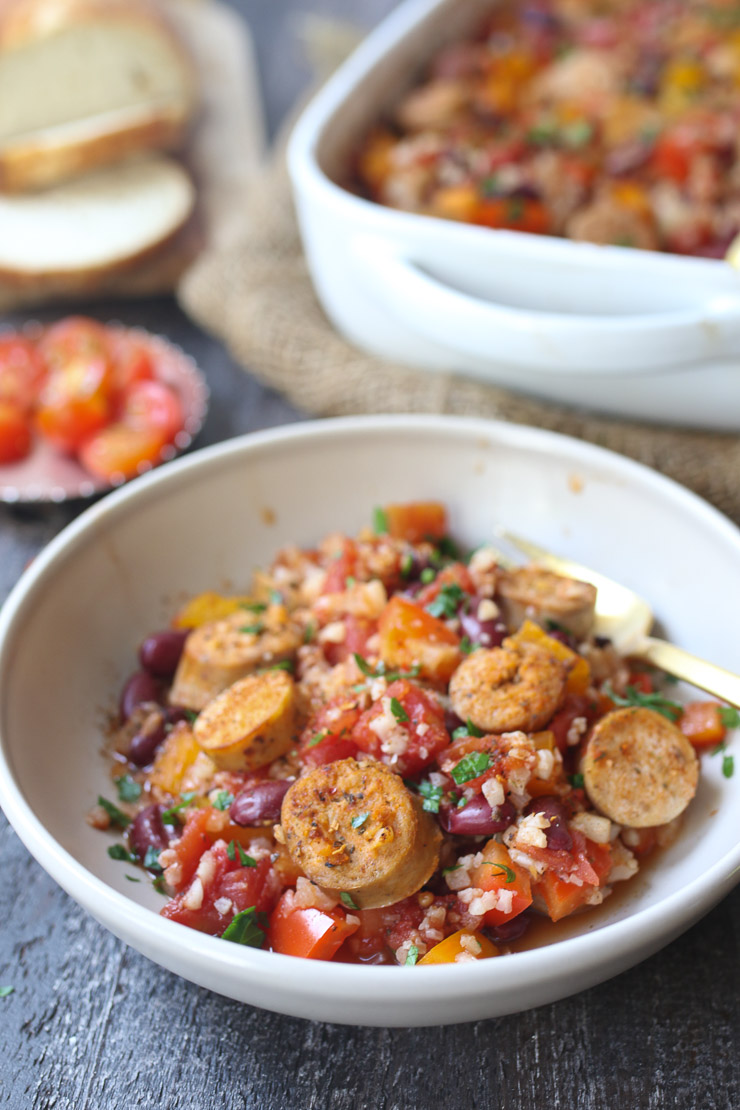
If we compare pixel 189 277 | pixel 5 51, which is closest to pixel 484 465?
pixel 189 277

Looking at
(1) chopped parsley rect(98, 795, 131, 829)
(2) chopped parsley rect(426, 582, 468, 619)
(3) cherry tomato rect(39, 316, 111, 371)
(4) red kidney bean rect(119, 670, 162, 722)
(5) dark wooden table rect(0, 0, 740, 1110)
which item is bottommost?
(5) dark wooden table rect(0, 0, 740, 1110)

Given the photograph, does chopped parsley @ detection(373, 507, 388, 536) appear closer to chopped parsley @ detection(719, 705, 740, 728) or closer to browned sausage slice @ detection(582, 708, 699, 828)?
browned sausage slice @ detection(582, 708, 699, 828)

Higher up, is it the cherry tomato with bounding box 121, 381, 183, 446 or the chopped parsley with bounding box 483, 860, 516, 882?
the chopped parsley with bounding box 483, 860, 516, 882

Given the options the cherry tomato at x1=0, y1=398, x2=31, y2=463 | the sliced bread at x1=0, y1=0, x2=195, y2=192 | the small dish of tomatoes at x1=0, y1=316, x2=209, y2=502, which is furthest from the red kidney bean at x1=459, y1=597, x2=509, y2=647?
the sliced bread at x1=0, y1=0, x2=195, y2=192

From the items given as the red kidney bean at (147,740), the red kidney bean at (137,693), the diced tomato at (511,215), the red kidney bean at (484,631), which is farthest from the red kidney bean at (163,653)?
the diced tomato at (511,215)

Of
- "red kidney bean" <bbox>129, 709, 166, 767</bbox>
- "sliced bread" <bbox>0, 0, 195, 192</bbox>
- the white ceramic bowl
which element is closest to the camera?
the white ceramic bowl

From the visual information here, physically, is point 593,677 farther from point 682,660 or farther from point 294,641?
point 294,641

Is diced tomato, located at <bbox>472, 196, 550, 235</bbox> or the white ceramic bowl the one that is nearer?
the white ceramic bowl

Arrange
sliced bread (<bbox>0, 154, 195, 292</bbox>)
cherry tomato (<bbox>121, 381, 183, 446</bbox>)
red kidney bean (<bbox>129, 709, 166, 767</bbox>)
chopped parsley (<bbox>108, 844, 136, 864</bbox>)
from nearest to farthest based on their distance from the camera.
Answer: chopped parsley (<bbox>108, 844, 136, 864</bbox>), red kidney bean (<bbox>129, 709, 166, 767</bbox>), cherry tomato (<bbox>121, 381, 183, 446</bbox>), sliced bread (<bbox>0, 154, 195, 292</bbox>)
